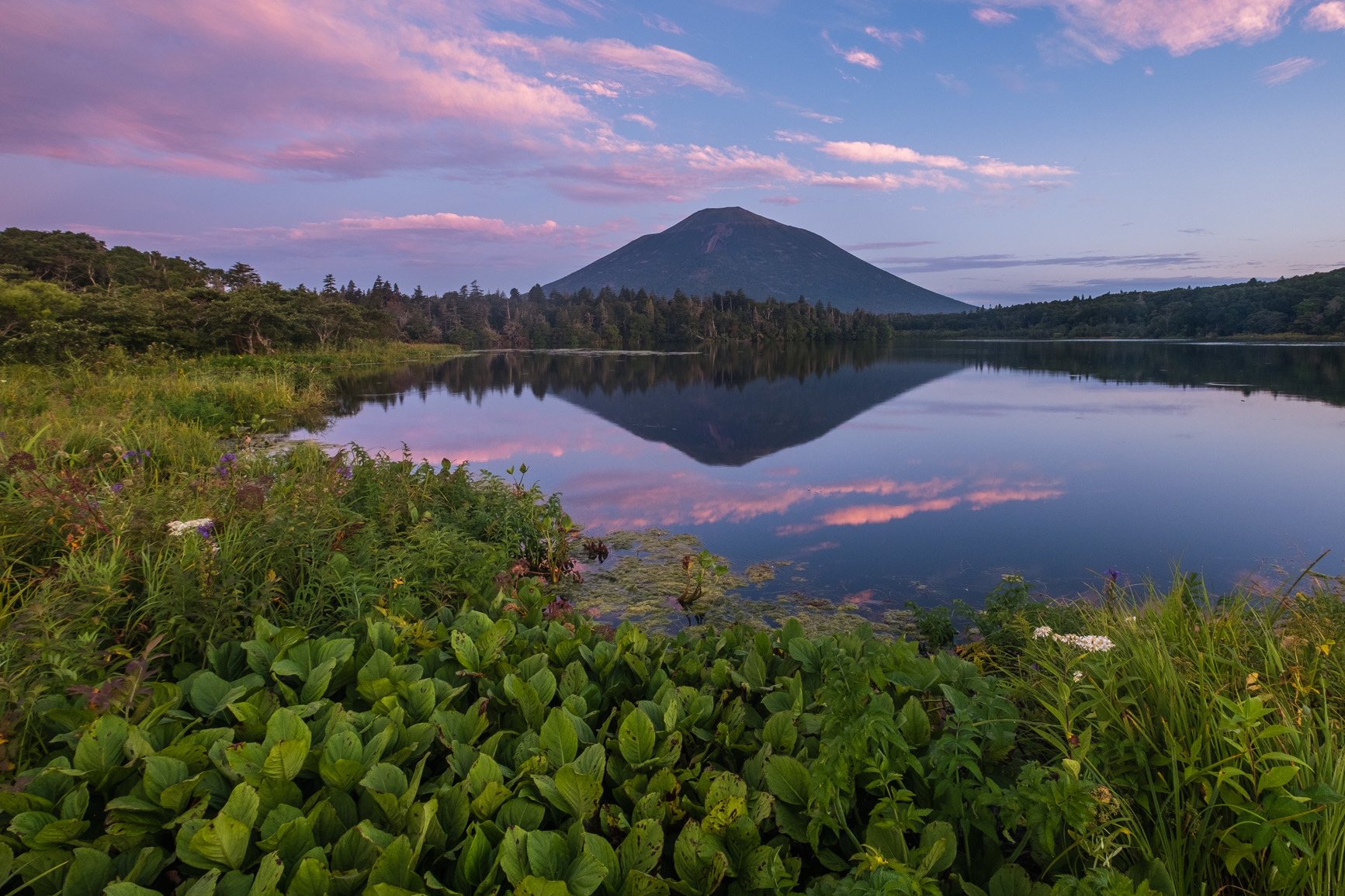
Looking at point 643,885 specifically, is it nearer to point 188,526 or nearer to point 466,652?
point 466,652

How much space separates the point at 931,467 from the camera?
13.0 m

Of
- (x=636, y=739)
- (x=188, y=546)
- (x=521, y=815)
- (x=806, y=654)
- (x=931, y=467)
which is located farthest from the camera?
(x=931, y=467)

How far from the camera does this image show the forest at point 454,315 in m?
26.2

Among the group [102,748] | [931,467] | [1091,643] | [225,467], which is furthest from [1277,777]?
[931,467]

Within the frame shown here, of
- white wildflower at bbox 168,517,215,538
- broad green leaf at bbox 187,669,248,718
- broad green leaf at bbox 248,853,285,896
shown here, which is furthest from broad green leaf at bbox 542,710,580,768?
white wildflower at bbox 168,517,215,538

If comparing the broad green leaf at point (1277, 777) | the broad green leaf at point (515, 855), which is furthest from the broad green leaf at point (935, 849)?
the broad green leaf at point (515, 855)

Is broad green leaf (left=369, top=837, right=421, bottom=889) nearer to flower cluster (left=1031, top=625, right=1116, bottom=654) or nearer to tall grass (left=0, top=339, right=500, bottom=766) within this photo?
tall grass (left=0, top=339, right=500, bottom=766)

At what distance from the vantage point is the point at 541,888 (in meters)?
1.76

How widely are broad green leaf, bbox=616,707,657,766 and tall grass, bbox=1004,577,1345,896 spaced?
1487 millimetres

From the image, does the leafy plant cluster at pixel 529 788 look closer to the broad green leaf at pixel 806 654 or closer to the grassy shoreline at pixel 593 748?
the grassy shoreline at pixel 593 748

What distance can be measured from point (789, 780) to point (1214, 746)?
1.56m

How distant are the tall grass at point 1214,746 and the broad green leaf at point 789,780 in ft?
2.97

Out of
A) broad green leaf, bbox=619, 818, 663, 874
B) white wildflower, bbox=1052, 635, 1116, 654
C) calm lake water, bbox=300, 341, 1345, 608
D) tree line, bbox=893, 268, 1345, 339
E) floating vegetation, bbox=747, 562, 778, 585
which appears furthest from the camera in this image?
tree line, bbox=893, 268, 1345, 339

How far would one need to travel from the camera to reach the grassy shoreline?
1.97 m
